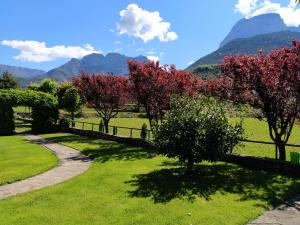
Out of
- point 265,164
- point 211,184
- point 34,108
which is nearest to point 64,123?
point 34,108

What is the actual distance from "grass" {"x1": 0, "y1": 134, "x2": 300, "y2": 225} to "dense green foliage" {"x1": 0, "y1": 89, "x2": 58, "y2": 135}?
73.0 feet

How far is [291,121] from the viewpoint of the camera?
17609mm

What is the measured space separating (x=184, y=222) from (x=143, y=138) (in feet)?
52.1

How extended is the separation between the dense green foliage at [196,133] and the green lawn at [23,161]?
605 cm

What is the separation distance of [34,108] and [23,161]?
19.7 metres

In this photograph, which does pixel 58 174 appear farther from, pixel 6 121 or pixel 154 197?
pixel 6 121

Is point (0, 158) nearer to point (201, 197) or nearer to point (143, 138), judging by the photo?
point (143, 138)

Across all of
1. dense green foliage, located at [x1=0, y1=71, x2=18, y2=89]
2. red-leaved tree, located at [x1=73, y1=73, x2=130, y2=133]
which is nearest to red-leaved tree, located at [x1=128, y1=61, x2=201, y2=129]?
red-leaved tree, located at [x1=73, y1=73, x2=130, y2=133]

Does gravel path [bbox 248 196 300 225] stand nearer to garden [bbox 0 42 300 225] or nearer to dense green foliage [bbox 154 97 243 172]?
garden [bbox 0 42 300 225]

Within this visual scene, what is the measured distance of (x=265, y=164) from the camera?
16906 mm

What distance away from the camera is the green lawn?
650 inches

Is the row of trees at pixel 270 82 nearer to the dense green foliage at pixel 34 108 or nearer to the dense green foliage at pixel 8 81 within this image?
the dense green foliage at pixel 34 108

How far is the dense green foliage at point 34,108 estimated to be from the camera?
37.3 m

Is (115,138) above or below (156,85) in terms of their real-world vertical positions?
below
